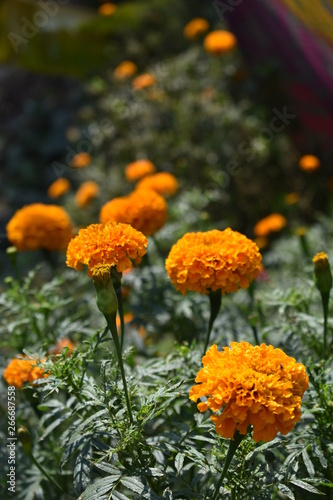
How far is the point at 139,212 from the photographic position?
2291mm

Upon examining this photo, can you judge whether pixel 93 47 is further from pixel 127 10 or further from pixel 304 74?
pixel 304 74

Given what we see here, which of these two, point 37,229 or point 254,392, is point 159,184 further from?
point 254,392

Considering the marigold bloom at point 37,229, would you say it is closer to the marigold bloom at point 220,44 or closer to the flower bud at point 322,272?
the flower bud at point 322,272

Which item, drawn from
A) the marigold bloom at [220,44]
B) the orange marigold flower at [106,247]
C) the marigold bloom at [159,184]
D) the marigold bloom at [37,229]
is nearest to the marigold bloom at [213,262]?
the orange marigold flower at [106,247]

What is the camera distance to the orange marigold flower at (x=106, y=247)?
1.47 meters

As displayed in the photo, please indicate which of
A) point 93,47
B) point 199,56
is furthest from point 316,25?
point 93,47

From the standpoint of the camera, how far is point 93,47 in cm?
742

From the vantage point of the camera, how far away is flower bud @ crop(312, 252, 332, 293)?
65.0 inches

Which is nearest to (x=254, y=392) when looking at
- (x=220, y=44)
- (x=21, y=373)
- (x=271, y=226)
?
(x=21, y=373)

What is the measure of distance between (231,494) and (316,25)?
334cm

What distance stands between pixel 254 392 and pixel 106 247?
1.64 ft

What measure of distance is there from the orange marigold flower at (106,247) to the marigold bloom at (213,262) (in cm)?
14

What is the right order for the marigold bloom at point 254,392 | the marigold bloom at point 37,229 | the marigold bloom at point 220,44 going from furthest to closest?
the marigold bloom at point 220,44 < the marigold bloom at point 37,229 < the marigold bloom at point 254,392

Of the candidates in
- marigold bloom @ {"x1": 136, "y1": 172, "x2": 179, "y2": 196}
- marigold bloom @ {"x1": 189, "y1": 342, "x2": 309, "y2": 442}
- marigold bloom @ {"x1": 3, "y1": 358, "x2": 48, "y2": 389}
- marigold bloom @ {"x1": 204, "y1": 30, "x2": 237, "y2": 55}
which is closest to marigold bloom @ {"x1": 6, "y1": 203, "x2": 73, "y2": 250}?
marigold bloom @ {"x1": 136, "y1": 172, "x2": 179, "y2": 196}
